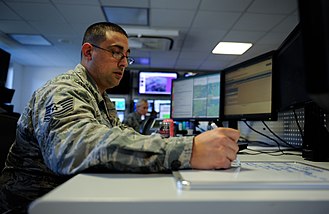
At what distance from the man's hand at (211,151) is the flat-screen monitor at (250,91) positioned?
74 cm

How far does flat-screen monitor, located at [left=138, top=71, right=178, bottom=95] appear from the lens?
5074 millimetres

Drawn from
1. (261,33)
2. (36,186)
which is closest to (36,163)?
(36,186)

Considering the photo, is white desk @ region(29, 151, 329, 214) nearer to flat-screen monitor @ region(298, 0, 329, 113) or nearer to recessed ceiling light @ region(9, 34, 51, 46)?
flat-screen monitor @ region(298, 0, 329, 113)

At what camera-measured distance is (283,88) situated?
119 cm

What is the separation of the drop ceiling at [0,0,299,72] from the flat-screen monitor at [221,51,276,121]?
5.26ft

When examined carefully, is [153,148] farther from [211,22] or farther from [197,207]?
[211,22]

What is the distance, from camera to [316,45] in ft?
0.99

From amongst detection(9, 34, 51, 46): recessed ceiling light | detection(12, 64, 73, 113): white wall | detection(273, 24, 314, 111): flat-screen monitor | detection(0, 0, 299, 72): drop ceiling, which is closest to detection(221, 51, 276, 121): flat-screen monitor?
detection(273, 24, 314, 111): flat-screen monitor

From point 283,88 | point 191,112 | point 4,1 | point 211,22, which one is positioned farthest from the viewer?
point 211,22

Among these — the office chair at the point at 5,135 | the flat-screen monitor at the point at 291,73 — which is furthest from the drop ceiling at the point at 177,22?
the office chair at the point at 5,135

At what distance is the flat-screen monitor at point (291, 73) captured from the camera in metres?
0.96

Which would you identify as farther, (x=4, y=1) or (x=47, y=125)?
(x=4, y=1)

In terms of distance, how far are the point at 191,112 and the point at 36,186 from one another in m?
1.30

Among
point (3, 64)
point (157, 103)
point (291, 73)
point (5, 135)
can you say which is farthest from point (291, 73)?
point (3, 64)
